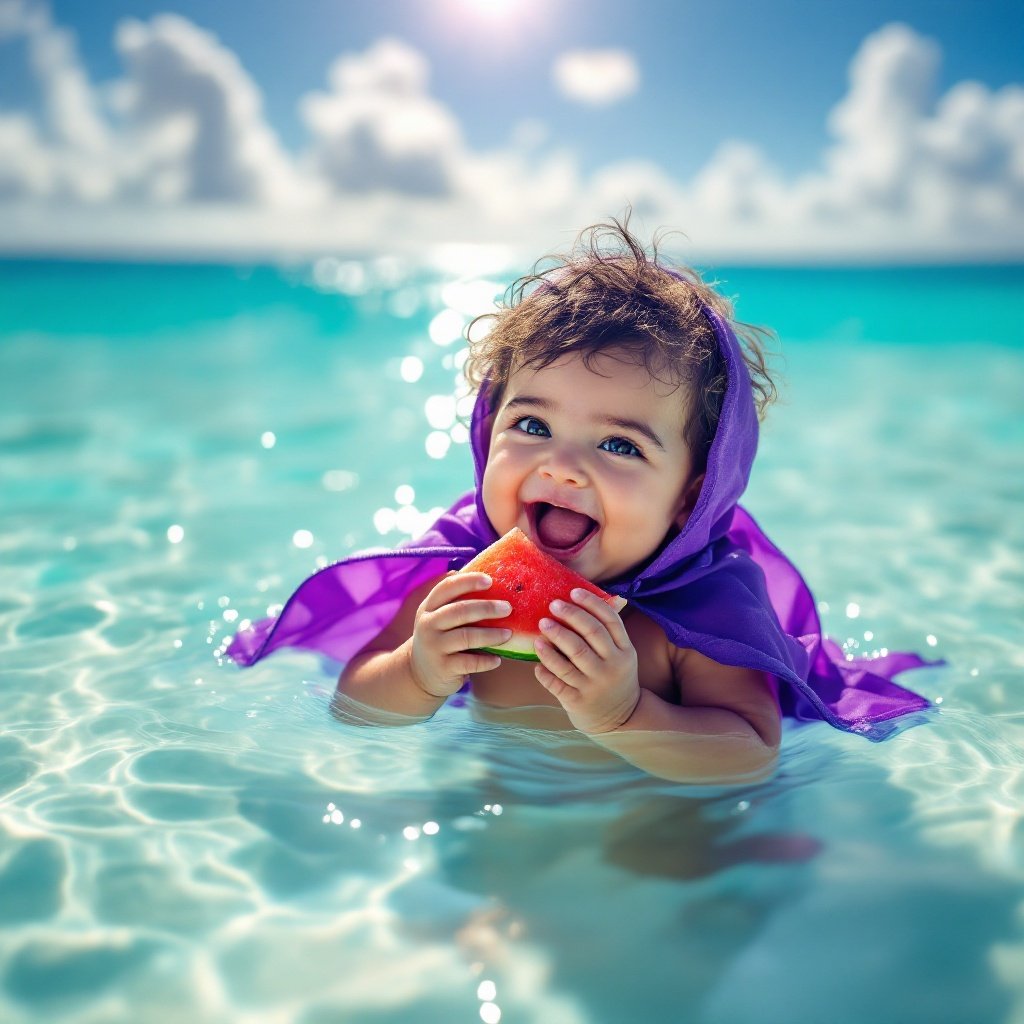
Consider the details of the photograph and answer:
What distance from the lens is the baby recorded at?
2.74 m

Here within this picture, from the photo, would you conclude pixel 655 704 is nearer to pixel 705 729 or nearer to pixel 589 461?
pixel 705 729

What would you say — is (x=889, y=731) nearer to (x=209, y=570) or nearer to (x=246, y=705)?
(x=246, y=705)

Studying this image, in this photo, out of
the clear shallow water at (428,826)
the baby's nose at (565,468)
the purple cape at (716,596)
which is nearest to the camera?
the clear shallow water at (428,826)

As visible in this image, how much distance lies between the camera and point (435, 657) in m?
2.76

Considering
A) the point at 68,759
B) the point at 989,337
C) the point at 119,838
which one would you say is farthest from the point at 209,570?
the point at 989,337

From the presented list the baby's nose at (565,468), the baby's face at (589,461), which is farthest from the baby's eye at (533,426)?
the baby's nose at (565,468)

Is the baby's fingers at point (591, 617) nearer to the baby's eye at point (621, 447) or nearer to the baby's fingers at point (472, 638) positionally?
the baby's fingers at point (472, 638)

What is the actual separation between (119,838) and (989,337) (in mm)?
18940

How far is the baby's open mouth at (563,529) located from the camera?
3.01 m

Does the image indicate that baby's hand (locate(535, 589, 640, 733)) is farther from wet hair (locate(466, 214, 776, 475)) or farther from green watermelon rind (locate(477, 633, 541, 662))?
wet hair (locate(466, 214, 776, 475))

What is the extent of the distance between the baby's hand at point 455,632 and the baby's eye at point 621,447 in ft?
1.83

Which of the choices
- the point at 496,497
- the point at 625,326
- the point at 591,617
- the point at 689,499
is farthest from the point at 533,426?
the point at 591,617

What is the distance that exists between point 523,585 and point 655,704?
52cm

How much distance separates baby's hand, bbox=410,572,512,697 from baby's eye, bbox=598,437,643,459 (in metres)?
0.56
